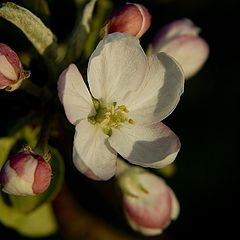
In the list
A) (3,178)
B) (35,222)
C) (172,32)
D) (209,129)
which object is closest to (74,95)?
(3,178)

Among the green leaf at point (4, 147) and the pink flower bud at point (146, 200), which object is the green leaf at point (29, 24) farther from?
the pink flower bud at point (146, 200)

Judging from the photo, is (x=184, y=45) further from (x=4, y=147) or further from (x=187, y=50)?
(x=4, y=147)

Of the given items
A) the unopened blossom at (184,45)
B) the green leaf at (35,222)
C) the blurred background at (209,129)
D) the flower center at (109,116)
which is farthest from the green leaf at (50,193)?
the blurred background at (209,129)

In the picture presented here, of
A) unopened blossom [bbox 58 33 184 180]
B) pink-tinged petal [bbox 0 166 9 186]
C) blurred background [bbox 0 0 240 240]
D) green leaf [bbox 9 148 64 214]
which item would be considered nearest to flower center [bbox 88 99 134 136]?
unopened blossom [bbox 58 33 184 180]

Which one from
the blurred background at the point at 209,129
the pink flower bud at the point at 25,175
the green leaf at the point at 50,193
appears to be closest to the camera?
the pink flower bud at the point at 25,175

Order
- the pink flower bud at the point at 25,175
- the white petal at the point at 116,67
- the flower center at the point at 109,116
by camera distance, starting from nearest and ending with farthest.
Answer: the pink flower bud at the point at 25,175
the white petal at the point at 116,67
the flower center at the point at 109,116

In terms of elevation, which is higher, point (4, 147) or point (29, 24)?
point (29, 24)
